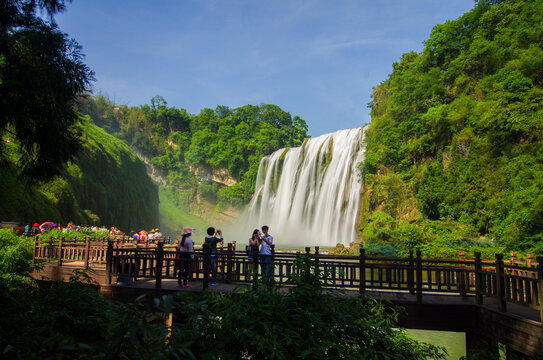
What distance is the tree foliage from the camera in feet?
22.0

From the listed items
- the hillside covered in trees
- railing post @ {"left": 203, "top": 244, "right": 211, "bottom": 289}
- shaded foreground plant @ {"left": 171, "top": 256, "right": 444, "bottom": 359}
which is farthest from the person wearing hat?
the hillside covered in trees

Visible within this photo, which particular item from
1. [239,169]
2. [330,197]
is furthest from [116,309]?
[239,169]

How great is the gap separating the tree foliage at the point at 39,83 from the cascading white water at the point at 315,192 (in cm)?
2158

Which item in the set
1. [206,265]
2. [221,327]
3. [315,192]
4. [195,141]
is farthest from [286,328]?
[195,141]

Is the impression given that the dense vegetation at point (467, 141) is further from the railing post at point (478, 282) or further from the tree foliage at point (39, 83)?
the tree foliage at point (39, 83)

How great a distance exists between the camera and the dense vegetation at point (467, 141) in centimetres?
1565

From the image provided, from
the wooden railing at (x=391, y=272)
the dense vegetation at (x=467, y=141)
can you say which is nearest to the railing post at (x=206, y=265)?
the wooden railing at (x=391, y=272)

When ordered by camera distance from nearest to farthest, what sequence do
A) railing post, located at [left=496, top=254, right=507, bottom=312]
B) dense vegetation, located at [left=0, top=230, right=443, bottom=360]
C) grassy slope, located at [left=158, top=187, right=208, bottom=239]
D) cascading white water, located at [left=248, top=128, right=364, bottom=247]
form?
dense vegetation, located at [left=0, top=230, right=443, bottom=360] < railing post, located at [left=496, top=254, right=507, bottom=312] < cascading white water, located at [left=248, top=128, right=364, bottom=247] < grassy slope, located at [left=158, top=187, right=208, bottom=239]

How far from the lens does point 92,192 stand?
28953mm

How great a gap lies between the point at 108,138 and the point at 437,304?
3843 cm

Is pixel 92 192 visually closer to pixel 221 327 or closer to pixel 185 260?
pixel 185 260

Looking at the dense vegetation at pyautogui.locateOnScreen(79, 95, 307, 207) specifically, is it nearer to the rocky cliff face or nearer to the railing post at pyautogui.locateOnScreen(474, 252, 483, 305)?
the rocky cliff face

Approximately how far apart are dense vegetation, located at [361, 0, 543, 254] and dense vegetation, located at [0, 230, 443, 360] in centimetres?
1319

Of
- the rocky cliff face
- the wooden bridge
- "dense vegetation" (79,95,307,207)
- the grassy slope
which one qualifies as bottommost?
the wooden bridge
